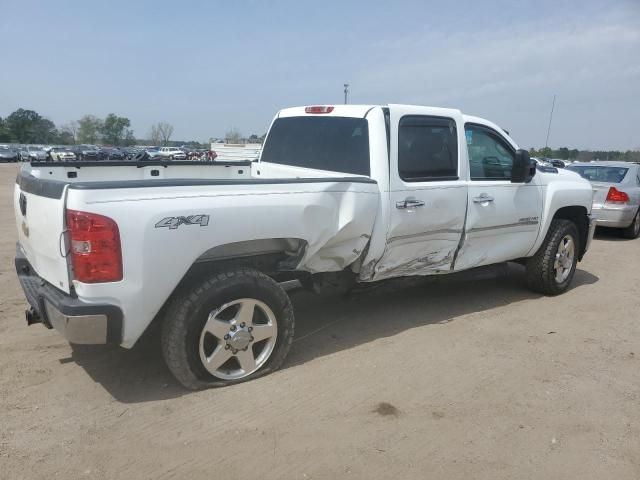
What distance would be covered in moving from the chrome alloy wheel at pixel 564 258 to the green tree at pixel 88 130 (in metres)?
110

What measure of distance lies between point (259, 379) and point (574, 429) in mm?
2023

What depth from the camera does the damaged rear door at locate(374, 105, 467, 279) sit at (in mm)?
4195

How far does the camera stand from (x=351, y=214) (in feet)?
12.5

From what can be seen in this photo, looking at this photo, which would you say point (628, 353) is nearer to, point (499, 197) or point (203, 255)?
point (499, 197)

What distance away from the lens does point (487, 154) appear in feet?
16.5

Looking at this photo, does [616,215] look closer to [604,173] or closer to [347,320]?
[604,173]

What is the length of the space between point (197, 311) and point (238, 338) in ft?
1.19

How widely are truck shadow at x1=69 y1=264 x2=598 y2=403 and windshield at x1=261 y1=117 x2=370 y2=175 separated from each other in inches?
43.9

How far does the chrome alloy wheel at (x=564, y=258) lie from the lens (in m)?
5.86

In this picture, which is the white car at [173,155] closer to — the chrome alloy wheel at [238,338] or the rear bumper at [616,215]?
the rear bumper at [616,215]

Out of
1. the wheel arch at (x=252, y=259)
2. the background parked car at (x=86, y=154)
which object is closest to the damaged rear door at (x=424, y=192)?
the wheel arch at (x=252, y=259)

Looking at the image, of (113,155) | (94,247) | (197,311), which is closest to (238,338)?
(197,311)

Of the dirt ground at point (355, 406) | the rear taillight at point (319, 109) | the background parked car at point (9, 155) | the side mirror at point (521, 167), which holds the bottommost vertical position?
the background parked car at point (9, 155)

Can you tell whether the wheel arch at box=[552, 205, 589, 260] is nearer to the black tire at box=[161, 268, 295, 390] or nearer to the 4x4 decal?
the black tire at box=[161, 268, 295, 390]
